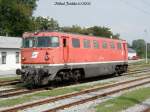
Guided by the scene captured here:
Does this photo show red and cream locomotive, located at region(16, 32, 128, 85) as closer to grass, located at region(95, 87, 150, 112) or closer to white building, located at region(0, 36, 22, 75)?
grass, located at region(95, 87, 150, 112)

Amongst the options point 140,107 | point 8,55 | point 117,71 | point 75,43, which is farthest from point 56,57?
point 8,55

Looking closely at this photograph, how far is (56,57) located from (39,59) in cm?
91

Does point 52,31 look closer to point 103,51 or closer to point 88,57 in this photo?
point 88,57

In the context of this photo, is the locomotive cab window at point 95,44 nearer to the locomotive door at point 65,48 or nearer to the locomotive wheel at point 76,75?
the locomotive wheel at point 76,75

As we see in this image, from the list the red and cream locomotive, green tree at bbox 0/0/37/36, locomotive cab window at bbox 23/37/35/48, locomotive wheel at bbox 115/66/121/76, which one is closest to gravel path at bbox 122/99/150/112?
the red and cream locomotive

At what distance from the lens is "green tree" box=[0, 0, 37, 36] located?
75.2 m

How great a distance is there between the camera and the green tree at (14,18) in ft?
247

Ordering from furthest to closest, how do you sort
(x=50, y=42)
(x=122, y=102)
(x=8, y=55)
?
(x=8, y=55)
(x=50, y=42)
(x=122, y=102)

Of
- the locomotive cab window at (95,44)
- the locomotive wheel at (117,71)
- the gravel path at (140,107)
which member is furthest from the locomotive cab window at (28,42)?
the locomotive wheel at (117,71)

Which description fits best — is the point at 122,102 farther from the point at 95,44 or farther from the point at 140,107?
the point at 95,44

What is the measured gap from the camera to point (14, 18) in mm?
77000

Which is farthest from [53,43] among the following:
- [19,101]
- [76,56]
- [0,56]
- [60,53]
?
[0,56]

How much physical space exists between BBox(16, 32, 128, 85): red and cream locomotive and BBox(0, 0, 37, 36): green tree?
169ft

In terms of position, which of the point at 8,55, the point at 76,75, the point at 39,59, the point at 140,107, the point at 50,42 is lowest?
the point at 140,107
